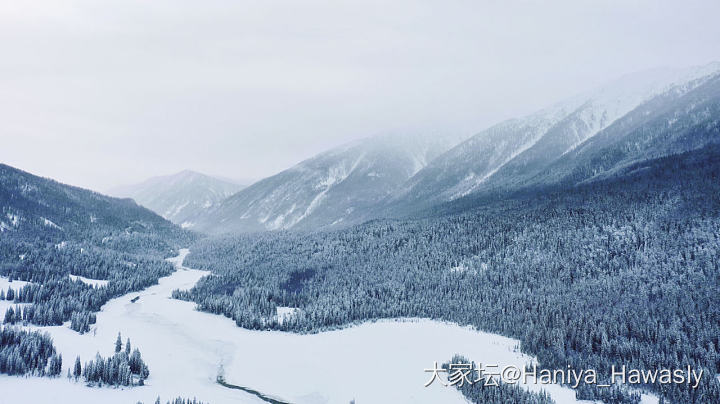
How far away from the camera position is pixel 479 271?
451ft

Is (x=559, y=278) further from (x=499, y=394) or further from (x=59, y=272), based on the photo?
(x=59, y=272)

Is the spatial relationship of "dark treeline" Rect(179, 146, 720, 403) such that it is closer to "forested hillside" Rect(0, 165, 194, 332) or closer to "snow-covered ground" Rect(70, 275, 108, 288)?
"forested hillside" Rect(0, 165, 194, 332)

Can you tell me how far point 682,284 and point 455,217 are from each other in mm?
106822

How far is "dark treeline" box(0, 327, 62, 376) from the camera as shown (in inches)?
2393

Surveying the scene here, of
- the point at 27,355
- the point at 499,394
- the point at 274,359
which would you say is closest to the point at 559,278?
the point at 499,394

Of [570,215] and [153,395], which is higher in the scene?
[570,215]

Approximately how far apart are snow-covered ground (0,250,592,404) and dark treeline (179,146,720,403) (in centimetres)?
737

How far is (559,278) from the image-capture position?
11844cm

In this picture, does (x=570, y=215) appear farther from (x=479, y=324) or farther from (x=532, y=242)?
(x=479, y=324)

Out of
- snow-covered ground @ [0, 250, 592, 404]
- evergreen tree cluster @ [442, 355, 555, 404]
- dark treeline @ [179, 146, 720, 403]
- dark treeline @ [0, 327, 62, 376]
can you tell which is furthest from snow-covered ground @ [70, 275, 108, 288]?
evergreen tree cluster @ [442, 355, 555, 404]

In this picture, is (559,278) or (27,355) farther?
(559,278)

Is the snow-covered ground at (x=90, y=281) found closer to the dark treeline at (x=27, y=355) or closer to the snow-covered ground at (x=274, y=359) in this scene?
the snow-covered ground at (x=274, y=359)

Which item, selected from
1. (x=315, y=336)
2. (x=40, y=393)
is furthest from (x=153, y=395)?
(x=315, y=336)

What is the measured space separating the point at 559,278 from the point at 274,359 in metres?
76.6
